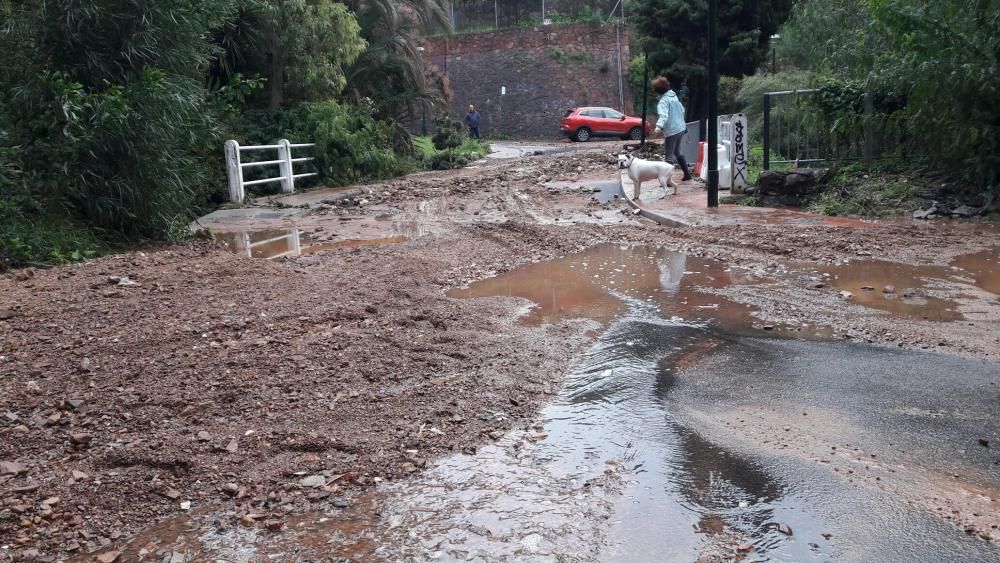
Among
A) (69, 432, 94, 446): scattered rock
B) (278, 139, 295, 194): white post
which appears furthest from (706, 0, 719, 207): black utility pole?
(69, 432, 94, 446): scattered rock

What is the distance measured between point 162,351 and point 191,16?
21.1ft

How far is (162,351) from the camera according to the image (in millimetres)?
5367

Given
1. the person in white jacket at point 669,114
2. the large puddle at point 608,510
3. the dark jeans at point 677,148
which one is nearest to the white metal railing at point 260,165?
the person in white jacket at point 669,114

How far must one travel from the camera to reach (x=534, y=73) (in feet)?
156

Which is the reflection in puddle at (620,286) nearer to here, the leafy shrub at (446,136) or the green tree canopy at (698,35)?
the green tree canopy at (698,35)

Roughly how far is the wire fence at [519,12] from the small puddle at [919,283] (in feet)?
145

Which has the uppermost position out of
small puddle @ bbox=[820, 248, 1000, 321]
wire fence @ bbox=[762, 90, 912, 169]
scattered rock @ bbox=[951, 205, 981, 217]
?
wire fence @ bbox=[762, 90, 912, 169]

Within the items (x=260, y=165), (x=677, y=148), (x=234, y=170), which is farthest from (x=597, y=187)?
(x=234, y=170)

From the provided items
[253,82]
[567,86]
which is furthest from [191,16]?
[567,86]

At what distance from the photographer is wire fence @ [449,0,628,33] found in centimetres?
5034

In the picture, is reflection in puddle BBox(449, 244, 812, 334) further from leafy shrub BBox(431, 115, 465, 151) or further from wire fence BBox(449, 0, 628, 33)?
wire fence BBox(449, 0, 628, 33)

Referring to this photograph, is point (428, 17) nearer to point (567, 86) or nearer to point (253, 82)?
point (253, 82)

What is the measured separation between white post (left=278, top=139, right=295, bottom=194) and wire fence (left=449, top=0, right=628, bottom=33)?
3456 centimetres

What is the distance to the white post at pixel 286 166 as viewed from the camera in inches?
694
